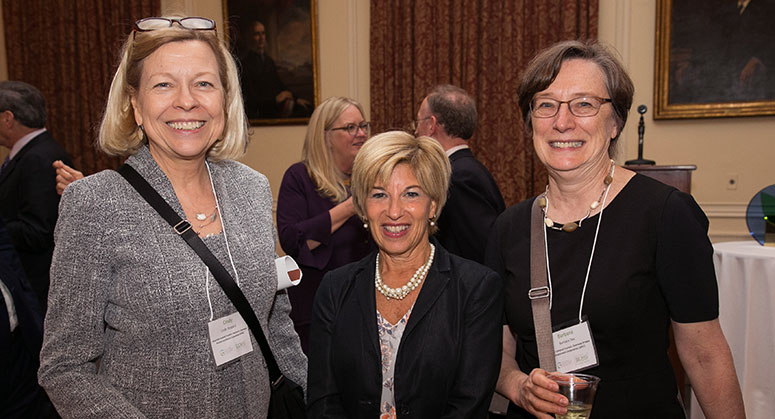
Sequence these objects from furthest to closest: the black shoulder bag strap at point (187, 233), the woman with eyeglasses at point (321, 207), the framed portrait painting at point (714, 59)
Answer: the framed portrait painting at point (714, 59) < the woman with eyeglasses at point (321, 207) < the black shoulder bag strap at point (187, 233)

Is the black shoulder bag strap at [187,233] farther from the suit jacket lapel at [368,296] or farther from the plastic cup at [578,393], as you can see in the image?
the plastic cup at [578,393]

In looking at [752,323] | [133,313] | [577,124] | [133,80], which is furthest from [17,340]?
[752,323]

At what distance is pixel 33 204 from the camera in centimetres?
319

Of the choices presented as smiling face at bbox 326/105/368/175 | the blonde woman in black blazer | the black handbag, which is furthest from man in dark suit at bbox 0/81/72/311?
the blonde woman in black blazer

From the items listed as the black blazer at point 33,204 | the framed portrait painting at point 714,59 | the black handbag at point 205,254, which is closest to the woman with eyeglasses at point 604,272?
the black handbag at point 205,254

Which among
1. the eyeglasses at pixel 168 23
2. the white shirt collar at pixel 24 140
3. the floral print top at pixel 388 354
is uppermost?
the eyeglasses at pixel 168 23

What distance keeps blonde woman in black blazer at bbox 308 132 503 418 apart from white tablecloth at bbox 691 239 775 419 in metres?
2.10

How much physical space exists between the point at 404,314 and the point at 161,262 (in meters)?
0.75

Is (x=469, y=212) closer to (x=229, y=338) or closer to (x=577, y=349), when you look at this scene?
(x=577, y=349)

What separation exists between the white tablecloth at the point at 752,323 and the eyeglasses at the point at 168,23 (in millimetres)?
3049

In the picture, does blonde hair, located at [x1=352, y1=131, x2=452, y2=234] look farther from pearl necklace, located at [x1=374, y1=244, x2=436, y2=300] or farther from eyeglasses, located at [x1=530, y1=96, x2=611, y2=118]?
eyeglasses, located at [x1=530, y1=96, x2=611, y2=118]

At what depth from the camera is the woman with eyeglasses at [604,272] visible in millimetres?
1440

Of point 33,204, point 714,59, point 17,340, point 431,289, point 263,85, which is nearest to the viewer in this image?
point 431,289

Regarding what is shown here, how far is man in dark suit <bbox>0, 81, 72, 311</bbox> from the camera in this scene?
10.4 feet
